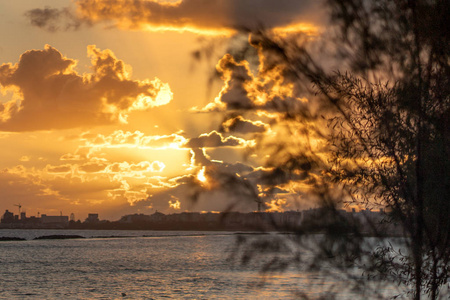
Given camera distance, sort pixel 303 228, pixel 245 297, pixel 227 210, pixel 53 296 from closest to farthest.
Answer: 1. pixel 227 210
2. pixel 303 228
3. pixel 245 297
4. pixel 53 296

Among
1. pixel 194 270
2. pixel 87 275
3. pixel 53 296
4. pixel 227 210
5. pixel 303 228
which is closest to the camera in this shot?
pixel 227 210

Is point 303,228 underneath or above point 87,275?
above

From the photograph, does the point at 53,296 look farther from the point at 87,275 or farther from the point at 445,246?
the point at 445,246

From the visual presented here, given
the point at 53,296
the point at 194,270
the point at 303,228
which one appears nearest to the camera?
the point at 303,228

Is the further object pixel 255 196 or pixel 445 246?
pixel 445 246

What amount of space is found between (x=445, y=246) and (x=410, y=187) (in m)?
1.69

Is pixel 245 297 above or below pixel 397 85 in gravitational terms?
below

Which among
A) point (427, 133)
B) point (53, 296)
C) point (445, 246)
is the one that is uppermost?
point (427, 133)

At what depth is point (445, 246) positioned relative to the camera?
583 inches

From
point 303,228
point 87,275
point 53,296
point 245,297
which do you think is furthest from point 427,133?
point 87,275

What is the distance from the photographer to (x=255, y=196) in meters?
13.7

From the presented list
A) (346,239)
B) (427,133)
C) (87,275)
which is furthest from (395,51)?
(87,275)

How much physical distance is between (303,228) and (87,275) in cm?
7484

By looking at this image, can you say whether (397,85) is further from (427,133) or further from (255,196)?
(255,196)
